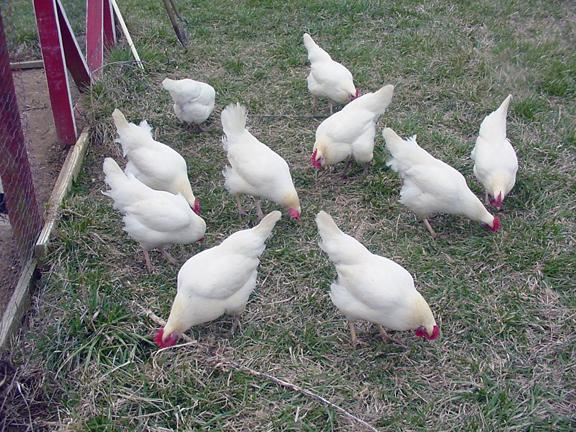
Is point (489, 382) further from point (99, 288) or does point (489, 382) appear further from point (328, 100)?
point (328, 100)

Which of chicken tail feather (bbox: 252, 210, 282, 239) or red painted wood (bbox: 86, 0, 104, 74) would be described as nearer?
chicken tail feather (bbox: 252, 210, 282, 239)

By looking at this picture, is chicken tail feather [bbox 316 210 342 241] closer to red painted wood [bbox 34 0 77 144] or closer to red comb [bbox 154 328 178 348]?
red comb [bbox 154 328 178 348]

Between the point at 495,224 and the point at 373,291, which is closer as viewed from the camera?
the point at 373,291

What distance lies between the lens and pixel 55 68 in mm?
4789

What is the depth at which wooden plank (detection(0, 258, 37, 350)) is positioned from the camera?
131 inches

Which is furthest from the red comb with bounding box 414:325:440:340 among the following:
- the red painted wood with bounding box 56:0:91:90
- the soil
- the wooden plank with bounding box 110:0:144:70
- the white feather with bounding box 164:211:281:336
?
the wooden plank with bounding box 110:0:144:70

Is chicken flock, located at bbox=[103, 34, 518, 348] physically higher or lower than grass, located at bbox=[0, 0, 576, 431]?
higher

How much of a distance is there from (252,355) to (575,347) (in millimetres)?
1818

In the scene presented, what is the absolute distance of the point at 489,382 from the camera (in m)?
3.14

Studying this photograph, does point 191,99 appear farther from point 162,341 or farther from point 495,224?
point 495,224

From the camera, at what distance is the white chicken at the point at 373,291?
3.13 meters

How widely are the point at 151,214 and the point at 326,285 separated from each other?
1181mm

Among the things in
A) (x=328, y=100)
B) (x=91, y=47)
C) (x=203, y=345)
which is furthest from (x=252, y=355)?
(x=91, y=47)

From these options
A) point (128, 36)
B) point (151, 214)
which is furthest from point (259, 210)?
point (128, 36)
